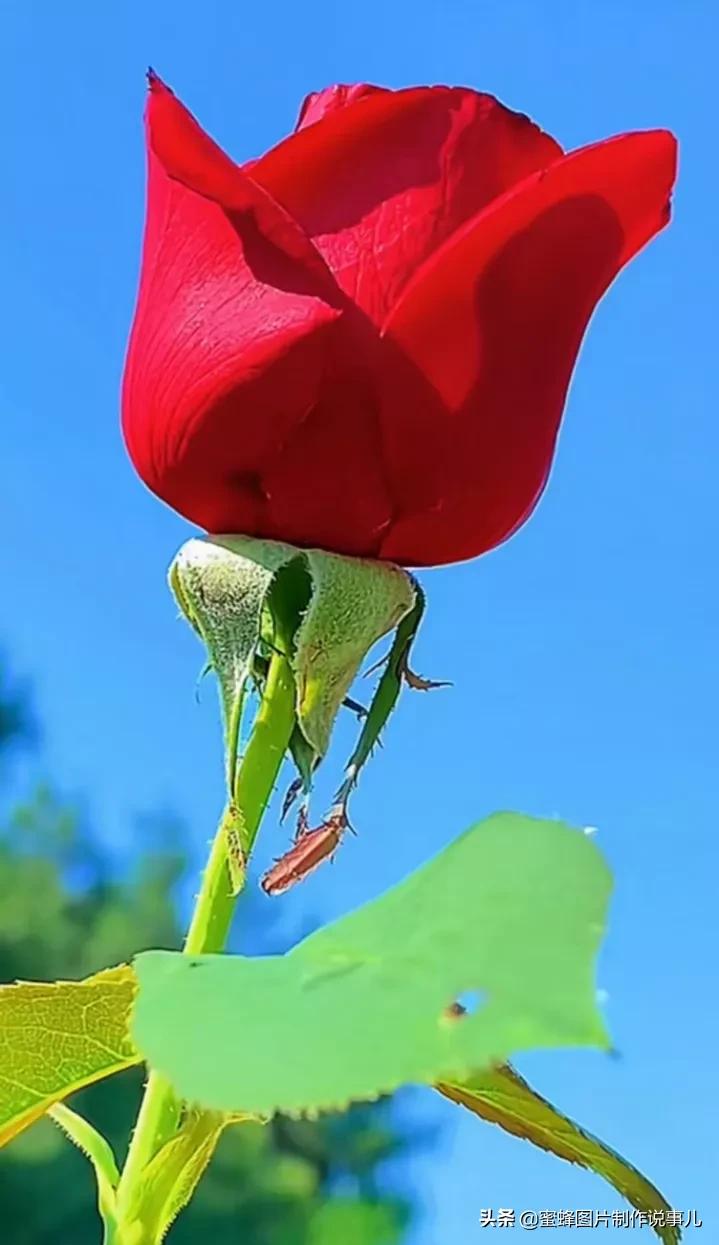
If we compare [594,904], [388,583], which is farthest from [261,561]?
[594,904]

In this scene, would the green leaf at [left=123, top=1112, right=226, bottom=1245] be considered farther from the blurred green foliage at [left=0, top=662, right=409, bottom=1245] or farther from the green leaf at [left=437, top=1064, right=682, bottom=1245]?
the blurred green foliage at [left=0, top=662, right=409, bottom=1245]

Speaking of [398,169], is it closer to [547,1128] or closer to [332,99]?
[332,99]

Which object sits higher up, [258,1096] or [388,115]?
[388,115]

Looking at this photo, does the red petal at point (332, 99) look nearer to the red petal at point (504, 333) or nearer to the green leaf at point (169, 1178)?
the red petal at point (504, 333)

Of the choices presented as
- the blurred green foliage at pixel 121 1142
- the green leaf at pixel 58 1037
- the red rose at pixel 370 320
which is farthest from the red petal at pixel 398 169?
the blurred green foliage at pixel 121 1142

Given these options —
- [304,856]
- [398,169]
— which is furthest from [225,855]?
[398,169]

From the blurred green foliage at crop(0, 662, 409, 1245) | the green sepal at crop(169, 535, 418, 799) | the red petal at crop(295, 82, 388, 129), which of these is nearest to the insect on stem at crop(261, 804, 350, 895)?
the green sepal at crop(169, 535, 418, 799)

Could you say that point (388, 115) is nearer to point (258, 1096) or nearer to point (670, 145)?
point (670, 145)
